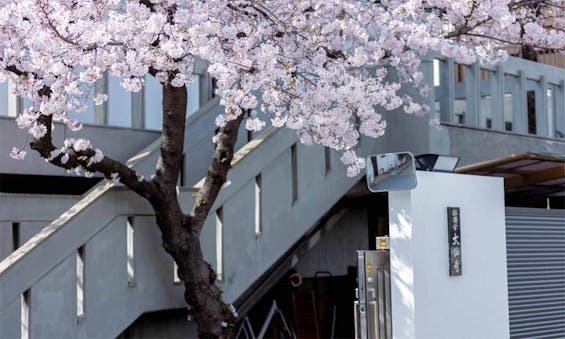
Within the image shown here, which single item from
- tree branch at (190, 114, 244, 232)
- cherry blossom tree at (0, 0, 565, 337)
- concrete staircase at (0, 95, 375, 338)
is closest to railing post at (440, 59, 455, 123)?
concrete staircase at (0, 95, 375, 338)

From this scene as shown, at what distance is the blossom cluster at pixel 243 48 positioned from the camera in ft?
27.3

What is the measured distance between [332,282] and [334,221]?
976mm

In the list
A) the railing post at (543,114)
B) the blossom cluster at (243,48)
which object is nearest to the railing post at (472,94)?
the railing post at (543,114)

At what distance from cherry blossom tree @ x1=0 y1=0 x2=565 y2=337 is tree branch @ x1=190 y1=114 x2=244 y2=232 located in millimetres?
14

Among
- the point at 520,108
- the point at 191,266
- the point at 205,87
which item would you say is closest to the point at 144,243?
the point at 191,266

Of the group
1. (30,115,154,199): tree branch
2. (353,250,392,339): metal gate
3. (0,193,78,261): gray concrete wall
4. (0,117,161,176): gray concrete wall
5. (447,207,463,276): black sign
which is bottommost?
(353,250,392,339): metal gate

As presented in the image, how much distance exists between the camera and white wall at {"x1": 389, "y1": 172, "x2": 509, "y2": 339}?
8203 mm

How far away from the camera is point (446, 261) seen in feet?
27.8

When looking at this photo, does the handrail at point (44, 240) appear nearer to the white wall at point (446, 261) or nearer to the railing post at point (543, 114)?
the white wall at point (446, 261)

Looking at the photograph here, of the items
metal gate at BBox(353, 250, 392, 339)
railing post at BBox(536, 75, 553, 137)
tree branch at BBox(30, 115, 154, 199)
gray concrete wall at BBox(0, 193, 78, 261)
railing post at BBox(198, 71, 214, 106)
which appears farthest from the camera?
railing post at BBox(536, 75, 553, 137)

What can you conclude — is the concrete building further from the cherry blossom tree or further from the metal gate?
the cherry blossom tree

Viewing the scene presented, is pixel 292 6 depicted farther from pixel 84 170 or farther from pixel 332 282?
pixel 332 282

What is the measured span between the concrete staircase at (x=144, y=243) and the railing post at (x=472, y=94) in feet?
7.79

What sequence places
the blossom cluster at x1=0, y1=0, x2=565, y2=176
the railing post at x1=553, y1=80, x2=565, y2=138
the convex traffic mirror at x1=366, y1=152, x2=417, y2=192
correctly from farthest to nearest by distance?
the railing post at x1=553, y1=80, x2=565, y2=138 → the blossom cluster at x1=0, y1=0, x2=565, y2=176 → the convex traffic mirror at x1=366, y1=152, x2=417, y2=192
